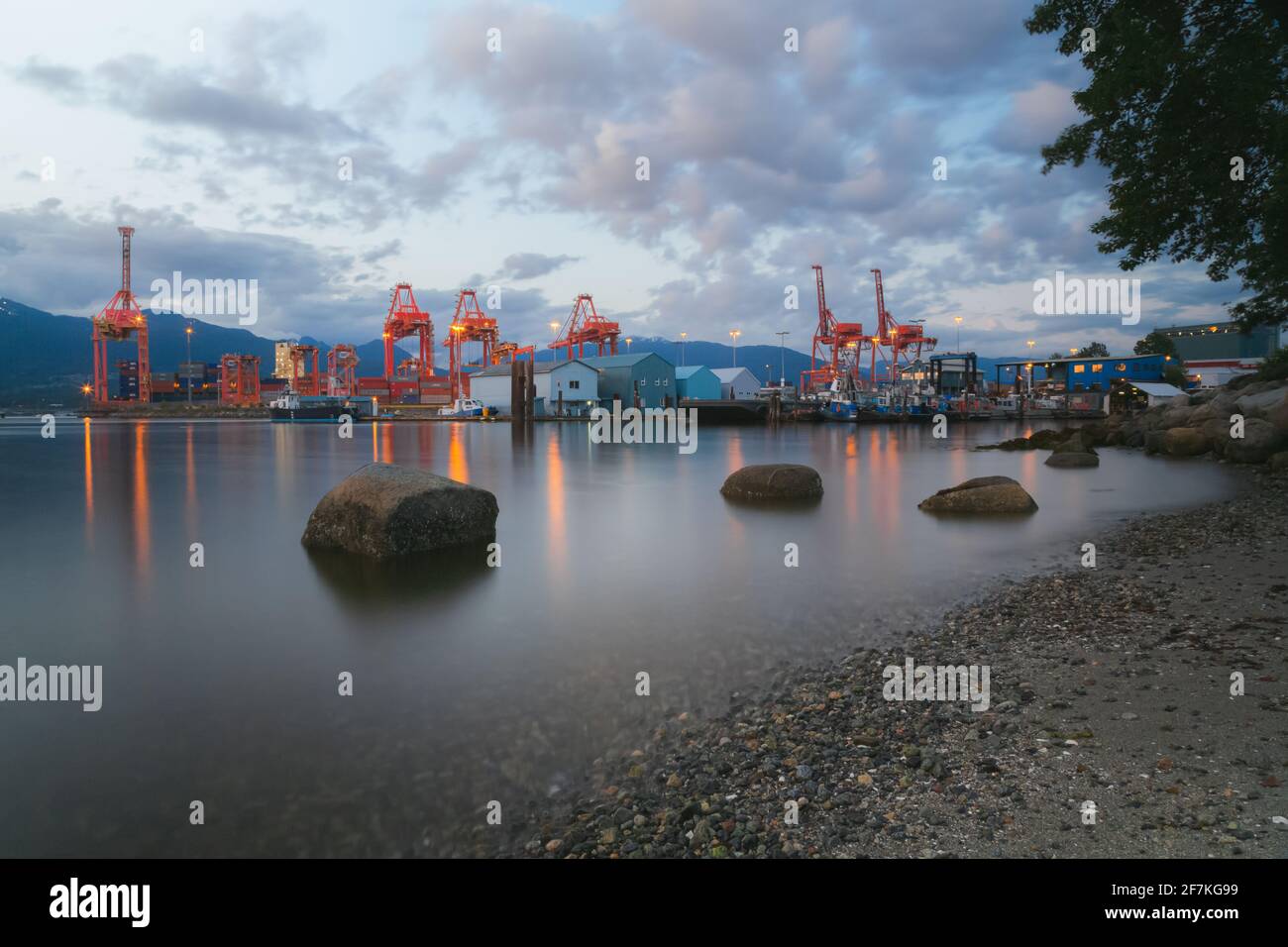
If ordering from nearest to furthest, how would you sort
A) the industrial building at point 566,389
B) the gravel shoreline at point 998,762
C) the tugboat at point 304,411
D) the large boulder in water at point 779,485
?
1. the gravel shoreline at point 998,762
2. the large boulder in water at point 779,485
3. the industrial building at point 566,389
4. the tugboat at point 304,411

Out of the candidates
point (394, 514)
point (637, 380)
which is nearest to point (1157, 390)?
point (637, 380)

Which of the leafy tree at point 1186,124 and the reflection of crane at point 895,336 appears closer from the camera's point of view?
the leafy tree at point 1186,124

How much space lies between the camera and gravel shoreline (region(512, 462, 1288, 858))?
4039 millimetres

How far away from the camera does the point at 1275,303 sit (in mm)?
22547

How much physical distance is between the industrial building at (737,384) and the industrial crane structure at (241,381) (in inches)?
3474

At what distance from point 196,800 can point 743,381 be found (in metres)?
127

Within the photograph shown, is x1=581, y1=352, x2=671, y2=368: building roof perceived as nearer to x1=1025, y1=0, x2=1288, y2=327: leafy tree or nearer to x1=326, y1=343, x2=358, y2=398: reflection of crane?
x1=326, y1=343, x2=358, y2=398: reflection of crane

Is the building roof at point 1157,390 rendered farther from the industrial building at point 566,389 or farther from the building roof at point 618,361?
the industrial building at point 566,389

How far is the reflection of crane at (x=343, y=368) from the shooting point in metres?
138

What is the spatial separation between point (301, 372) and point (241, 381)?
11.3 metres

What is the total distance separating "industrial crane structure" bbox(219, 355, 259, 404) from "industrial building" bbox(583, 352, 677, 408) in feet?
274

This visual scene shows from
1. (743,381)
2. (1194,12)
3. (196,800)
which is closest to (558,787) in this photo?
(196,800)

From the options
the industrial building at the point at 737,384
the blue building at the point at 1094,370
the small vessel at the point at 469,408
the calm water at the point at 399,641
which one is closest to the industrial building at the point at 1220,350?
the blue building at the point at 1094,370
